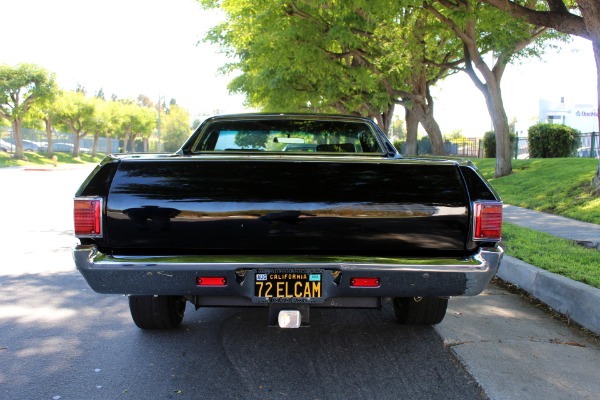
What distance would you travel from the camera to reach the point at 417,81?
65.2 feet

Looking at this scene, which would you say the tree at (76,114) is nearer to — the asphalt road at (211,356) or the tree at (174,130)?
the tree at (174,130)

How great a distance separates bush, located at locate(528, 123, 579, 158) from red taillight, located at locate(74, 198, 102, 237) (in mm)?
22488

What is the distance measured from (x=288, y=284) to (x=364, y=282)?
46cm

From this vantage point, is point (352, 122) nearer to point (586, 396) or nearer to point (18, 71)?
point (586, 396)

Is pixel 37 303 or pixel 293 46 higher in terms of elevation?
pixel 293 46

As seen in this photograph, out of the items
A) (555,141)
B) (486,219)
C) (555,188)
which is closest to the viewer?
(486,219)

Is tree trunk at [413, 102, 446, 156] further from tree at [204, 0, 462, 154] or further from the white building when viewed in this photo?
the white building

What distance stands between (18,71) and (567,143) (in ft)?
124

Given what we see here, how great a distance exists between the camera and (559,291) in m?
5.06

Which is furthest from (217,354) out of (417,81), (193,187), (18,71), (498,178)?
(18,71)

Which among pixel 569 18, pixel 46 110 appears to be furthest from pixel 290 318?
pixel 46 110

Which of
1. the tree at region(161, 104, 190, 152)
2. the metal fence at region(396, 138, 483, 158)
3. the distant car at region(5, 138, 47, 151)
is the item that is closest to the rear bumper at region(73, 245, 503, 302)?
the metal fence at region(396, 138, 483, 158)

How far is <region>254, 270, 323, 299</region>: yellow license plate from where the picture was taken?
3.29 metres

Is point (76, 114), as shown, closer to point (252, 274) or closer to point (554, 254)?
point (554, 254)
